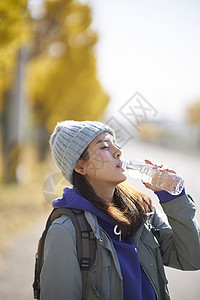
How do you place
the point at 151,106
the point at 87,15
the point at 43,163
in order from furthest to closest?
the point at 43,163 < the point at 87,15 < the point at 151,106

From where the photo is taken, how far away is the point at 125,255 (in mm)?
A: 2049

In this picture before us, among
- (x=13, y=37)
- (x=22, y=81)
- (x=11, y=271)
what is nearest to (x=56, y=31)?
(x=22, y=81)

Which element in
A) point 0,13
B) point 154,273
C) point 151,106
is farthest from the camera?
point 0,13

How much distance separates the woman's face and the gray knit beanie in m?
0.05

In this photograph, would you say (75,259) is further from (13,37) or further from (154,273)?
(13,37)

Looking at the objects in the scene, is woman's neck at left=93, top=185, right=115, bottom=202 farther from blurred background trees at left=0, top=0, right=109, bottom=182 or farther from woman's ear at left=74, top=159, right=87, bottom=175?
blurred background trees at left=0, top=0, right=109, bottom=182

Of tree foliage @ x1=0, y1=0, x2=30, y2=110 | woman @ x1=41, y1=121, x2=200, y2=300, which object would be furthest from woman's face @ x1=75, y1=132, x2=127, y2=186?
tree foliage @ x1=0, y1=0, x2=30, y2=110

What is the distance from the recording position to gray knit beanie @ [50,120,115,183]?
2.25m

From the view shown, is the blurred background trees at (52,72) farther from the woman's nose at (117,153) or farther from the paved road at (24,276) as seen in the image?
the woman's nose at (117,153)

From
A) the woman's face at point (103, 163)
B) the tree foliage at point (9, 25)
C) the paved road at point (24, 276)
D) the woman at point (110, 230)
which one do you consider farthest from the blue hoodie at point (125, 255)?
the tree foliage at point (9, 25)

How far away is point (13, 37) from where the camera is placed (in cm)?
650

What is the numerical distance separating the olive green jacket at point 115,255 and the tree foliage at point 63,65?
10.2 metres

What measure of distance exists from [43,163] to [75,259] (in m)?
15.0

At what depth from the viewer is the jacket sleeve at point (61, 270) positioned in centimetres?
181
